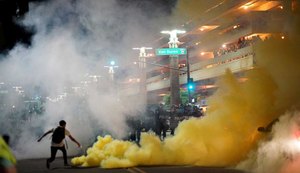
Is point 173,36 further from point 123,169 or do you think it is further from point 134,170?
point 134,170

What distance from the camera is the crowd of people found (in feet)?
55.4

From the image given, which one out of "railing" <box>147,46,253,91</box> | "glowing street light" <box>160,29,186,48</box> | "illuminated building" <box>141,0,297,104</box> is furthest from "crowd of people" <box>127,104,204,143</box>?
"illuminated building" <box>141,0,297,104</box>

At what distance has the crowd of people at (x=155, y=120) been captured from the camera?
16875mm

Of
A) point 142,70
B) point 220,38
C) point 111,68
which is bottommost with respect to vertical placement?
point 111,68

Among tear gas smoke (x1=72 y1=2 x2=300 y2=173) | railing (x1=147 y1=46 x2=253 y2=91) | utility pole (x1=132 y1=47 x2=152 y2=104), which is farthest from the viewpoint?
railing (x1=147 y1=46 x2=253 y2=91)

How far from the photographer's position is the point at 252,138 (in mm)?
10867

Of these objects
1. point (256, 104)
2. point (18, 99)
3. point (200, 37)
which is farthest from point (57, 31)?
point (200, 37)

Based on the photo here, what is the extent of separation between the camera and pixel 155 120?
19.0 m

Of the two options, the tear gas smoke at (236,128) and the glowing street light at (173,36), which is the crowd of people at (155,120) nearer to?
the tear gas smoke at (236,128)

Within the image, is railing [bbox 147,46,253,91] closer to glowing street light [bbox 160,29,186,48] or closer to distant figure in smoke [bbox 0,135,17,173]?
glowing street light [bbox 160,29,186,48]

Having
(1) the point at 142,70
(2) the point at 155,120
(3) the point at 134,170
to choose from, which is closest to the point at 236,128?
(3) the point at 134,170

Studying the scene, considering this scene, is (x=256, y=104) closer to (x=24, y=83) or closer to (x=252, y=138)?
(x=252, y=138)

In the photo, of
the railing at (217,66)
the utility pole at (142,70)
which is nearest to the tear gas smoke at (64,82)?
the utility pole at (142,70)

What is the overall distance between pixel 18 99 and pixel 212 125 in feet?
46.0
